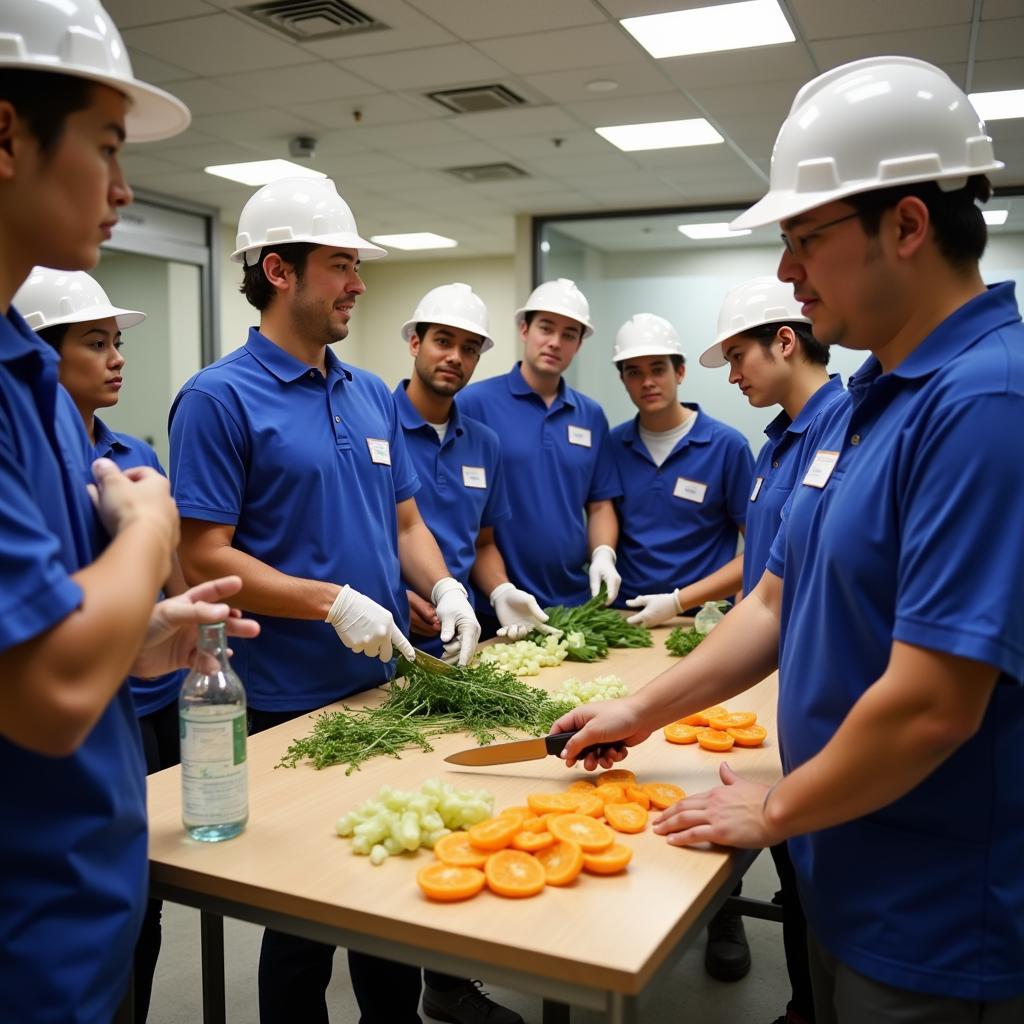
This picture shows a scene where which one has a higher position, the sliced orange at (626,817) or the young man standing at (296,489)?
the young man standing at (296,489)

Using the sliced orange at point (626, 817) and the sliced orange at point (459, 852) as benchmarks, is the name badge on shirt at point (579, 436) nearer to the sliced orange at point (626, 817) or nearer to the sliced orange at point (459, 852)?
the sliced orange at point (626, 817)

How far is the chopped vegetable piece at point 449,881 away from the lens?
1.34m

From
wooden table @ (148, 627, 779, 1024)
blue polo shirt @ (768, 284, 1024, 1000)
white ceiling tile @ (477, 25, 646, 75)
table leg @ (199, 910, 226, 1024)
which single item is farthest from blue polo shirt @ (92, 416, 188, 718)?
white ceiling tile @ (477, 25, 646, 75)

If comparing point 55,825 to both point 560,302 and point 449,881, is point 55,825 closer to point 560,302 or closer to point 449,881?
point 449,881

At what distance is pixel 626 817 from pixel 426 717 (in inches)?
27.0

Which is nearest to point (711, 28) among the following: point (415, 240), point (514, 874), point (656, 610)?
point (656, 610)

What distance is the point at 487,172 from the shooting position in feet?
25.2

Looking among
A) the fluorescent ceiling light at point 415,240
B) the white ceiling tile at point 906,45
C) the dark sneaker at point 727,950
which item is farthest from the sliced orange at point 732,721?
the fluorescent ceiling light at point 415,240

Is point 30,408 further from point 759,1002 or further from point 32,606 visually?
point 759,1002

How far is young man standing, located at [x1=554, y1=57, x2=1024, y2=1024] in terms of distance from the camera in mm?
1152

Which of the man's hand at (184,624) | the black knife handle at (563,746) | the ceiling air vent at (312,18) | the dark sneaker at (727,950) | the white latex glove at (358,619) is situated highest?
the ceiling air vent at (312,18)

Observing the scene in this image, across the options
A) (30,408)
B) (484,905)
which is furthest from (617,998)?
(30,408)

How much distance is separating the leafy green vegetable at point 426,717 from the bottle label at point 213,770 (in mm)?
356

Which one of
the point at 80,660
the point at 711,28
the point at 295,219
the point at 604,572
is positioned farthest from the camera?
the point at 711,28
